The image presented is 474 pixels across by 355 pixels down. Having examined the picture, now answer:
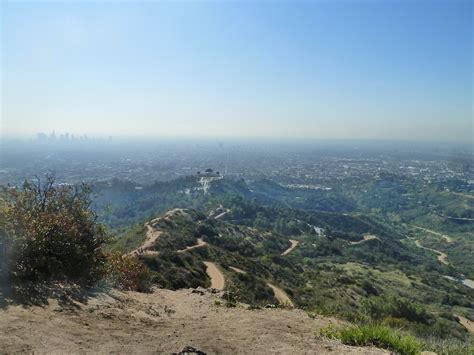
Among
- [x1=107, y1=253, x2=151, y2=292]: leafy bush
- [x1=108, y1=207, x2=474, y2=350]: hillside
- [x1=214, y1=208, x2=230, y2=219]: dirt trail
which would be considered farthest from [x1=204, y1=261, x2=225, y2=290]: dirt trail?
[x1=214, y1=208, x2=230, y2=219]: dirt trail

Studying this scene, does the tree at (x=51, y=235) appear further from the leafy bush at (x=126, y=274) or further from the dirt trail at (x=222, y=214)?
the dirt trail at (x=222, y=214)

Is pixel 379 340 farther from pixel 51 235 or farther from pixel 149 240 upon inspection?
pixel 149 240

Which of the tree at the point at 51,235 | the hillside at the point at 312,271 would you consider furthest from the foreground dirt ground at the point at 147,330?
the hillside at the point at 312,271

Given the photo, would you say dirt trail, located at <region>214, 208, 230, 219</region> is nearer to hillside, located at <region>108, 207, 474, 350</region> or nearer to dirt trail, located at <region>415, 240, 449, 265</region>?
hillside, located at <region>108, 207, 474, 350</region>

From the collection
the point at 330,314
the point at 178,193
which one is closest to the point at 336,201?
the point at 178,193

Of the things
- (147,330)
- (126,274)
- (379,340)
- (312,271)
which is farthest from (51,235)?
(312,271)

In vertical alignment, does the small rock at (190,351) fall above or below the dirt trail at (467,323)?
above

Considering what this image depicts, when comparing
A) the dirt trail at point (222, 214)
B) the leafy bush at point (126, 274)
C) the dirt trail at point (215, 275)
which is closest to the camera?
the leafy bush at point (126, 274)
